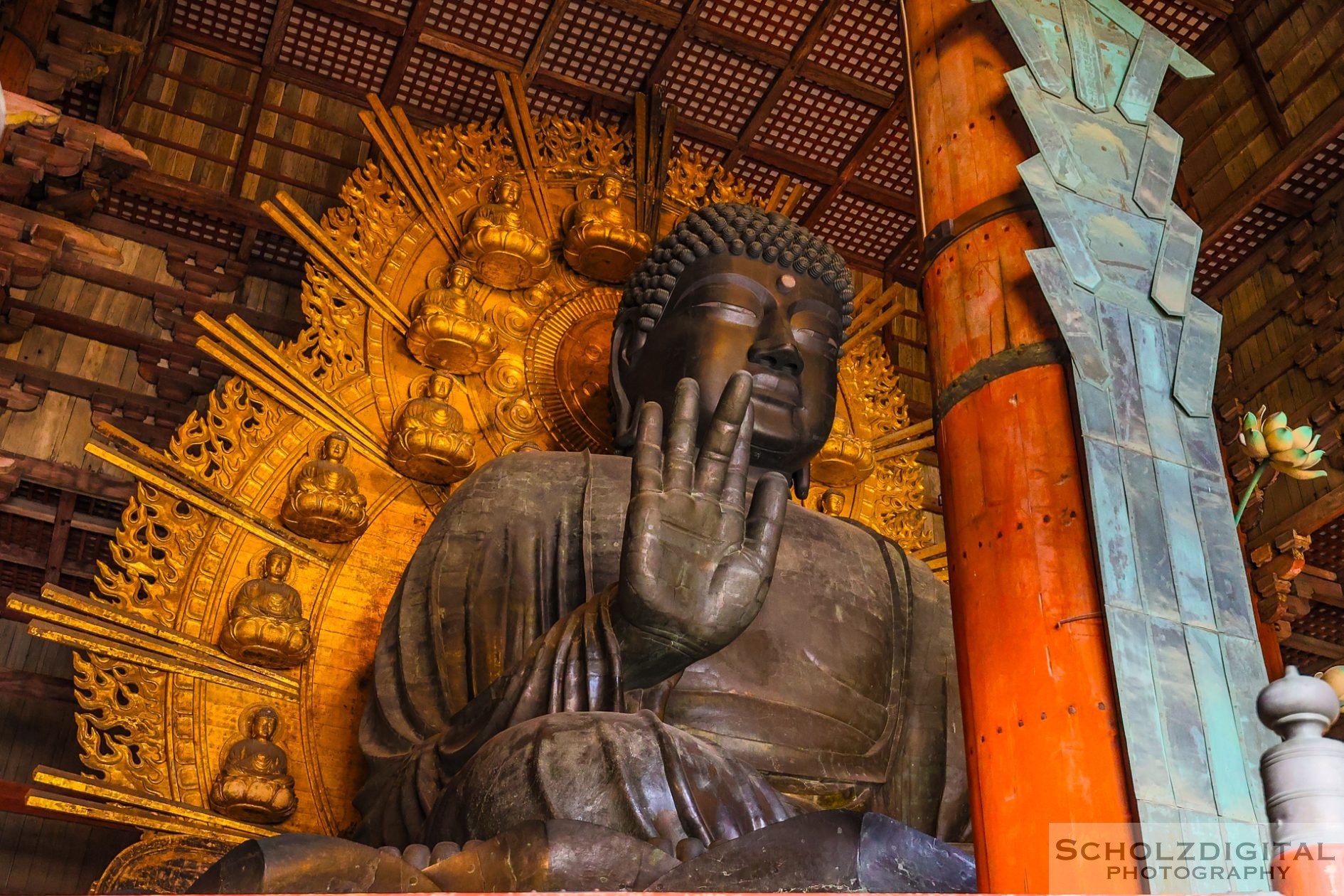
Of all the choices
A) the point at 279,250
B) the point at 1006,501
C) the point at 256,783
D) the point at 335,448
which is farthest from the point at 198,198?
the point at 1006,501

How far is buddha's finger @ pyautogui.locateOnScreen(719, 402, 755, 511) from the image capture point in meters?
3.02

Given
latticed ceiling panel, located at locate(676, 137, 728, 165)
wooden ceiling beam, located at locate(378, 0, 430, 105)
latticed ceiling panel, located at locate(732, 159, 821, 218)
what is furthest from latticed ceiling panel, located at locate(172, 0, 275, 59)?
latticed ceiling panel, located at locate(732, 159, 821, 218)

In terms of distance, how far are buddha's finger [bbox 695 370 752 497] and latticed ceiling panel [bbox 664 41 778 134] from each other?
114 inches

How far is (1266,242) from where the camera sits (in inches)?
241

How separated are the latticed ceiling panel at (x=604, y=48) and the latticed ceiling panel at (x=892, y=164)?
1046 millimetres

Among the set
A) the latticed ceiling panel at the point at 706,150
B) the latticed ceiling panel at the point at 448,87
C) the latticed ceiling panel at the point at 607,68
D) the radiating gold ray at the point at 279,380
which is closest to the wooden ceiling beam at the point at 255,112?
the latticed ceiling panel at the point at 607,68

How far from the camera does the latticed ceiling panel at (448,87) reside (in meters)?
5.64

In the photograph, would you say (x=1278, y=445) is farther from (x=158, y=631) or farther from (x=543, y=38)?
(x=543, y=38)

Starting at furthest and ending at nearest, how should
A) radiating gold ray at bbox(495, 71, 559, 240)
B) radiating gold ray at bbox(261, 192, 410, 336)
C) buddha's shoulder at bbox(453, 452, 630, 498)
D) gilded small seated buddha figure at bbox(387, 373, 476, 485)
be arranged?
radiating gold ray at bbox(495, 71, 559, 240) < radiating gold ray at bbox(261, 192, 410, 336) < gilded small seated buddha figure at bbox(387, 373, 476, 485) < buddha's shoulder at bbox(453, 452, 630, 498)

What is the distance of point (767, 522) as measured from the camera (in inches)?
121

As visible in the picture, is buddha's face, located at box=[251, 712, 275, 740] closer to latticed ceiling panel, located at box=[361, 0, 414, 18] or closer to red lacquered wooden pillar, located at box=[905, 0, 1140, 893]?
red lacquered wooden pillar, located at box=[905, 0, 1140, 893]

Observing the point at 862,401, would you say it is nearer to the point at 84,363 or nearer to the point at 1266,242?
the point at 1266,242

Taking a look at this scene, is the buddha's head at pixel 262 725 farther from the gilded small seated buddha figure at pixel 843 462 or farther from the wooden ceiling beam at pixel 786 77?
the wooden ceiling beam at pixel 786 77

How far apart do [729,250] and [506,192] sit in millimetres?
967
